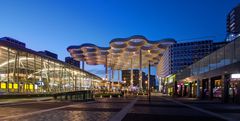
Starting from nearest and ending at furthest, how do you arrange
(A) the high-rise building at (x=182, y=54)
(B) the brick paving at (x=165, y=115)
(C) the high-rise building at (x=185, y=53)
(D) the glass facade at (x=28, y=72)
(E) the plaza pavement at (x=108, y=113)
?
(E) the plaza pavement at (x=108, y=113) → (B) the brick paving at (x=165, y=115) → (D) the glass facade at (x=28, y=72) → (A) the high-rise building at (x=182, y=54) → (C) the high-rise building at (x=185, y=53)

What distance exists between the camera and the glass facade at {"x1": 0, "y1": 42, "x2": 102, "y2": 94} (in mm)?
49188

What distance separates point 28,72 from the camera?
5647 cm

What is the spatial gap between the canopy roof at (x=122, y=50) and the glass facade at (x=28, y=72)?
136ft

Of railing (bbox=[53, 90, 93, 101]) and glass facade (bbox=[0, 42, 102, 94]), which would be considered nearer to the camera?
railing (bbox=[53, 90, 93, 101])

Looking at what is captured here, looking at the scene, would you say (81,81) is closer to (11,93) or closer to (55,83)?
(55,83)

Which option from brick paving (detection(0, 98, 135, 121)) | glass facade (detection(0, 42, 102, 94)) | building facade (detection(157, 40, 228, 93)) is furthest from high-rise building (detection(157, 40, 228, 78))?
brick paving (detection(0, 98, 135, 121))

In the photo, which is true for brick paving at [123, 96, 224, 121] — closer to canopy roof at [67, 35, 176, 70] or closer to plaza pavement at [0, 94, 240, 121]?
plaza pavement at [0, 94, 240, 121]

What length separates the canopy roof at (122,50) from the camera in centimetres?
12050

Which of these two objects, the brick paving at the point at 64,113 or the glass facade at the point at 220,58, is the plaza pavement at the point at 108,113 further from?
the glass facade at the point at 220,58

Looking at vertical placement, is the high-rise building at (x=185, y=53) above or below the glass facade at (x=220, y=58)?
above

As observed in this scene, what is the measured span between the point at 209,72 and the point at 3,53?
99.8ft

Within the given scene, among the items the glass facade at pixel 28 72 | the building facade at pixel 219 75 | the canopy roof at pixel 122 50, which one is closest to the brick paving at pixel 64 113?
the building facade at pixel 219 75

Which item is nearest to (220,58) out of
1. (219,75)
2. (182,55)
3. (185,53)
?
(219,75)

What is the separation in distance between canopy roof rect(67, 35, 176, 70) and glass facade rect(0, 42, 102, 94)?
41494 millimetres
